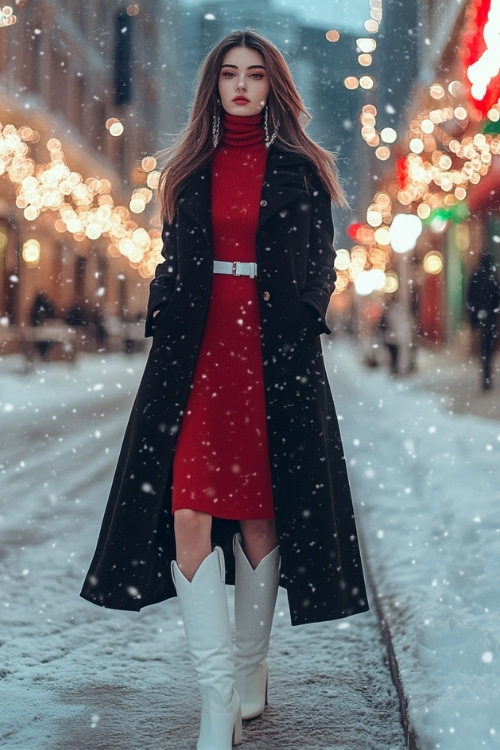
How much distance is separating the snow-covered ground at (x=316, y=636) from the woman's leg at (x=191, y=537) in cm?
54

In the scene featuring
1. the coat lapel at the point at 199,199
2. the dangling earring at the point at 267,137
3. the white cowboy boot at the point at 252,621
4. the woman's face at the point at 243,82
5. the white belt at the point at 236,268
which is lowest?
the white cowboy boot at the point at 252,621

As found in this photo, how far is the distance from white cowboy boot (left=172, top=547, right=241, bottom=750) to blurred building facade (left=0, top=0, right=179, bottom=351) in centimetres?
1526

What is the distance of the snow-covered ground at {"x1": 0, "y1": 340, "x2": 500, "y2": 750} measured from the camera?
3008 millimetres

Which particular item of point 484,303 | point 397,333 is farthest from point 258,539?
point 397,333

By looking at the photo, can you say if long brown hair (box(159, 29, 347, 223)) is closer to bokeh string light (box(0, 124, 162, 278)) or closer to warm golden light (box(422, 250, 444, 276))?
bokeh string light (box(0, 124, 162, 278))

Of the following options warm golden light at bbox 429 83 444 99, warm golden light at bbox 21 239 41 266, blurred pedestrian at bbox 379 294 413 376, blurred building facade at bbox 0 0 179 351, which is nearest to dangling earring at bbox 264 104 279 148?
blurred building facade at bbox 0 0 179 351

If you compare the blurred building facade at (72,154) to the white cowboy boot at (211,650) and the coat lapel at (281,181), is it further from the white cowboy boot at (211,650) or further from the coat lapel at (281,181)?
the white cowboy boot at (211,650)

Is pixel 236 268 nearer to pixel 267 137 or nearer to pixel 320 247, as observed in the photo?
pixel 320 247

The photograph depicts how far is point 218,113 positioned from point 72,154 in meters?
35.0

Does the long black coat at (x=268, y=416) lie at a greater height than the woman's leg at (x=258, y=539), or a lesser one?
greater

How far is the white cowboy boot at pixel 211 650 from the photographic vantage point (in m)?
2.80

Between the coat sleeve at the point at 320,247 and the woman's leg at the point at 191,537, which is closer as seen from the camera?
the woman's leg at the point at 191,537

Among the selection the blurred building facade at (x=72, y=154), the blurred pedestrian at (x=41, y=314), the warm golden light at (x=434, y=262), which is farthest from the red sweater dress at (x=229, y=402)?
the warm golden light at (x=434, y=262)

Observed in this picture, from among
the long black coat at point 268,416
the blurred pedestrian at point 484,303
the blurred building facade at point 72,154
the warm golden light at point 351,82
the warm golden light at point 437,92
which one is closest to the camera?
the long black coat at point 268,416
